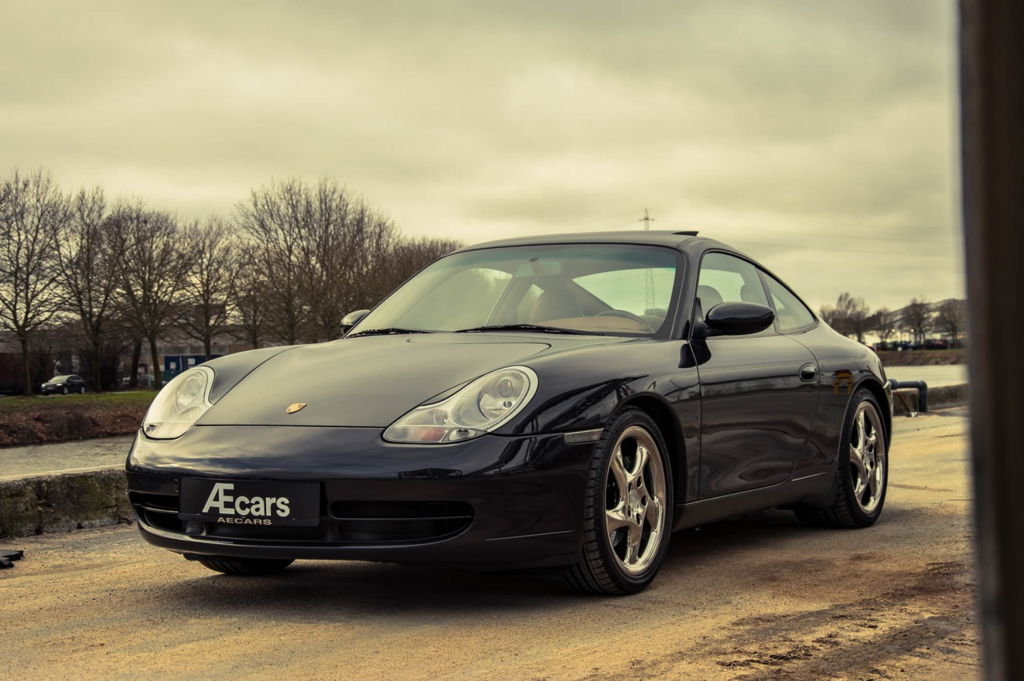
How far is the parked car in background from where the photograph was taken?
67.6 metres

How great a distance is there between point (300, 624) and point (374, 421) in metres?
0.70

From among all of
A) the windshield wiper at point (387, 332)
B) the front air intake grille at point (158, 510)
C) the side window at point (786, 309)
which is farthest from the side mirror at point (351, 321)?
the side window at point (786, 309)

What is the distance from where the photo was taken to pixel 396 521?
12.6ft

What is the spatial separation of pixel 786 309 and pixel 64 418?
38.6 m

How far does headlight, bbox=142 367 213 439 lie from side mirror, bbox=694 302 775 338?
2014 mm

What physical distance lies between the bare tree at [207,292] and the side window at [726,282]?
169 feet

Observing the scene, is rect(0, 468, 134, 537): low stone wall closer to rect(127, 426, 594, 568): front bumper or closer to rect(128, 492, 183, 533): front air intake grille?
rect(128, 492, 183, 533): front air intake grille

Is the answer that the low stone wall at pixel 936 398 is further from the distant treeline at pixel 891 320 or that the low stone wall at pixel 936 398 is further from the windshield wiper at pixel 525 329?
the distant treeline at pixel 891 320

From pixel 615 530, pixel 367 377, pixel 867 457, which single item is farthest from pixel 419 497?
pixel 867 457

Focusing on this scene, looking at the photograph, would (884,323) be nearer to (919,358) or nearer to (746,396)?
(919,358)

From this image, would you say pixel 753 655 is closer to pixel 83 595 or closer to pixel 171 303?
pixel 83 595

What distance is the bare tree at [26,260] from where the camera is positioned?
157 feet

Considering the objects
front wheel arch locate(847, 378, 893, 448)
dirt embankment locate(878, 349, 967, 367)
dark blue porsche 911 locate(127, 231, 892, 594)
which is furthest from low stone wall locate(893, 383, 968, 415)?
dirt embankment locate(878, 349, 967, 367)

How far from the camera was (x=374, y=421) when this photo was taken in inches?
156
